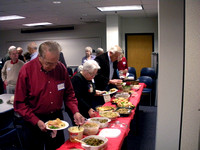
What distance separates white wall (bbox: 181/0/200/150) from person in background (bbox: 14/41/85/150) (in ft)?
2.82

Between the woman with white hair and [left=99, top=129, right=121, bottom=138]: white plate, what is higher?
the woman with white hair

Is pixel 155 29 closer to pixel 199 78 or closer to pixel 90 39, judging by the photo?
pixel 90 39

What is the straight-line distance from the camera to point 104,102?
2.89 metres

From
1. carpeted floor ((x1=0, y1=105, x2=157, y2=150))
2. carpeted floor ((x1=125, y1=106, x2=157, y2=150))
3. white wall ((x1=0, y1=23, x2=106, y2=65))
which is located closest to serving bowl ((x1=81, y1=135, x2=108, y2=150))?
carpeted floor ((x1=0, y1=105, x2=157, y2=150))

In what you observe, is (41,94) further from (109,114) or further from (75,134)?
(109,114)

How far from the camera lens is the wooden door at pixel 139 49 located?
755 centimetres

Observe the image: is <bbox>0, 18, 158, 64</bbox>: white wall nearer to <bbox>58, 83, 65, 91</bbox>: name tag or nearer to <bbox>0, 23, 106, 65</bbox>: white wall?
<bbox>0, 23, 106, 65</bbox>: white wall

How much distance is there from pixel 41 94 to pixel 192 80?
118cm

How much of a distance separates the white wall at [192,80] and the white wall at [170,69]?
42 centimetres

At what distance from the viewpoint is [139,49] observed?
7664 millimetres

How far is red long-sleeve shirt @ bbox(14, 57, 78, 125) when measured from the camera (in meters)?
1.68

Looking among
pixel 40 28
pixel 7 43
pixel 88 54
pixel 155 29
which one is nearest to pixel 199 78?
pixel 88 54

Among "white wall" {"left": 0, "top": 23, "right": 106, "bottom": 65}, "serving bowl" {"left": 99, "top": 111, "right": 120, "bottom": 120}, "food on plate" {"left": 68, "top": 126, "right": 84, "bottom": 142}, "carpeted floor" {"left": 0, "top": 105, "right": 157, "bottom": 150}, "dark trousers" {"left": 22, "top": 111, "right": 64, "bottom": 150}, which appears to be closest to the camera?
"food on plate" {"left": 68, "top": 126, "right": 84, "bottom": 142}

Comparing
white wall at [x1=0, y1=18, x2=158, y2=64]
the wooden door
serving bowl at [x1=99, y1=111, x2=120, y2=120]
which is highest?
white wall at [x1=0, y1=18, x2=158, y2=64]
